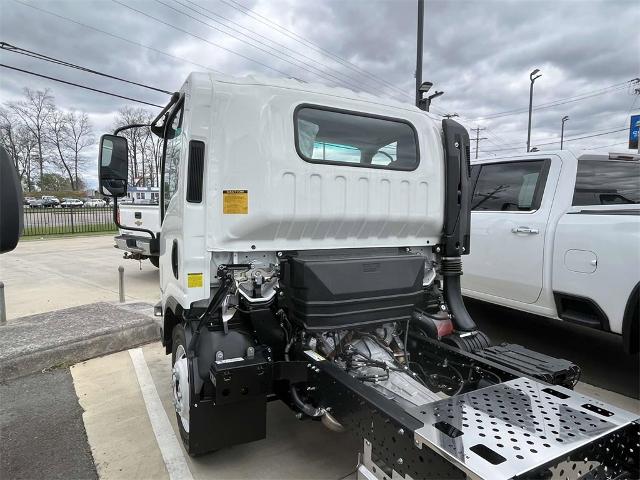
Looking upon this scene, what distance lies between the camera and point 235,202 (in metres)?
2.58

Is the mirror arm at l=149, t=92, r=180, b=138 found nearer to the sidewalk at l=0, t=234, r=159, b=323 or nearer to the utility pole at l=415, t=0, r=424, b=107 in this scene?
the sidewalk at l=0, t=234, r=159, b=323

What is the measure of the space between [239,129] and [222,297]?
104 cm

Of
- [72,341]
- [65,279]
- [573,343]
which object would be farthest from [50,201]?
[573,343]

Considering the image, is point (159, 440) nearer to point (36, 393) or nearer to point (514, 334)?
point (36, 393)

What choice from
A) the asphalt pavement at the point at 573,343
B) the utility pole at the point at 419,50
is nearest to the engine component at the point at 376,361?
the asphalt pavement at the point at 573,343

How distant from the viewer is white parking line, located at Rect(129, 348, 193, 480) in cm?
281

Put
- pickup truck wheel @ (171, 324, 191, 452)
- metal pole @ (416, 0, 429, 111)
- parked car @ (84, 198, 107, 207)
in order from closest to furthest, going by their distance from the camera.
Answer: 1. pickup truck wheel @ (171, 324, 191, 452)
2. metal pole @ (416, 0, 429, 111)
3. parked car @ (84, 198, 107, 207)

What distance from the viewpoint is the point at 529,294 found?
4.25 metres

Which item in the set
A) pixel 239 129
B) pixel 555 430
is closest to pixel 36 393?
pixel 239 129

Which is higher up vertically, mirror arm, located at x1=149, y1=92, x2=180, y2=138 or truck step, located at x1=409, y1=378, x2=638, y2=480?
mirror arm, located at x1=149, y1=92, x2=180, y2=138

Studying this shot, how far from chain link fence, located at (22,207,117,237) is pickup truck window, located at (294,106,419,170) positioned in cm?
2089

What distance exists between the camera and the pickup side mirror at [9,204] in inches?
62.7

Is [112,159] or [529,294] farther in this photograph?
[529,294]

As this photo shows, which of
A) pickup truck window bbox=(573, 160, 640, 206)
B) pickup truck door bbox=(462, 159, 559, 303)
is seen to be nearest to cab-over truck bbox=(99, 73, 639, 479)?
pickup truck door bbox=(462, 159, 559, 303)
